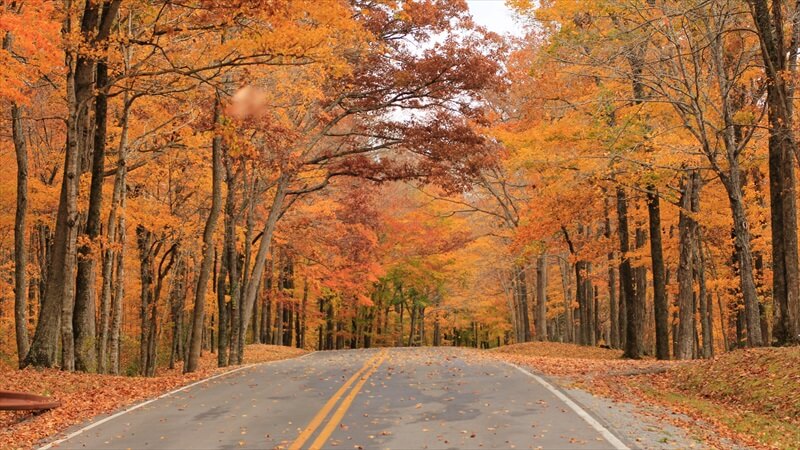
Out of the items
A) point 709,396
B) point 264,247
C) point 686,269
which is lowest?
point 709,396

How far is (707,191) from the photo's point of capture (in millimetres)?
27438

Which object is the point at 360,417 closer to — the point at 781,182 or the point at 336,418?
the point at 336,418

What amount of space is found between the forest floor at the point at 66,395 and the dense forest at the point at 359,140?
1.55 meters

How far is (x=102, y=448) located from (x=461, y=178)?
702 inches

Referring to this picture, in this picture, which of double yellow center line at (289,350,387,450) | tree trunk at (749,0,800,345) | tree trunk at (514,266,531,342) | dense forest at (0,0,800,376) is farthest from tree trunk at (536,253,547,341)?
double yellow center line at (289,350,387,450)

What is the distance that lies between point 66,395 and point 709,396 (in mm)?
12517

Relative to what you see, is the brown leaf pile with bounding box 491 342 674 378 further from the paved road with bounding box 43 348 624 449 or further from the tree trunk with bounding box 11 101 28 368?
the tree trunk with bounding box 11 101 28 368

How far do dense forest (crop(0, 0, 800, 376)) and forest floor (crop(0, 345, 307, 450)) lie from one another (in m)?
1.55

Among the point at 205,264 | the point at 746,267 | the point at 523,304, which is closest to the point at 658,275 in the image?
the point at 746,267

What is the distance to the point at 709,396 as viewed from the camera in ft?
46.8

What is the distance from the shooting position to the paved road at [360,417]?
29.2 ft

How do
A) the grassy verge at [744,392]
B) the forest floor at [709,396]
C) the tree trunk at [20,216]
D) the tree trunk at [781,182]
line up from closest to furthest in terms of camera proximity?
the forest floor at [709,396] → the grassy verge at [744,392] → the tree trunk at [781,182] → the tree trunk at [20,216]

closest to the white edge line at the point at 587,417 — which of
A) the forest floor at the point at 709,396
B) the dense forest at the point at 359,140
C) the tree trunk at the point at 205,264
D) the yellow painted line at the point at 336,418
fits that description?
the forest floor at the point at 709,396

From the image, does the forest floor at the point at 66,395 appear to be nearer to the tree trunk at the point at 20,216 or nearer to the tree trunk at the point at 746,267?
the tree trunk at the point at 20,216
